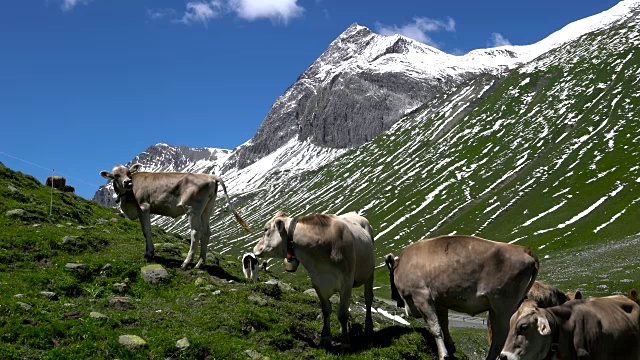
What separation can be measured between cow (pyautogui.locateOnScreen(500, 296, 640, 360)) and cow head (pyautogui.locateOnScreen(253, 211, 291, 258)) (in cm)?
664

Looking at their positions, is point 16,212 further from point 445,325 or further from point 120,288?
point 445,325

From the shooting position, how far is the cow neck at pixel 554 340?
948cm

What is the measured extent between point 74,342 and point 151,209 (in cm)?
882

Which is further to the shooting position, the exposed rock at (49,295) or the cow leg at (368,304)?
the cow leg at (368,304)

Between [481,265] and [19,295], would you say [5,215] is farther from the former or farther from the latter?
[481,265]

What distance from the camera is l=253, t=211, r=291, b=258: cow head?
47.4ft

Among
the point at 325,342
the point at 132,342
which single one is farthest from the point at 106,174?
the point at 325,342

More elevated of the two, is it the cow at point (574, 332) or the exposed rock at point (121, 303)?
the exposed rock at point (121, 303)

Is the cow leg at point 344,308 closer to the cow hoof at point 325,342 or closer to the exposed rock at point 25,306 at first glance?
the cow hoof at point 325,342

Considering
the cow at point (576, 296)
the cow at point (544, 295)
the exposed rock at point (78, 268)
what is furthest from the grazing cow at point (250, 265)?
the cow at point (576, 296)

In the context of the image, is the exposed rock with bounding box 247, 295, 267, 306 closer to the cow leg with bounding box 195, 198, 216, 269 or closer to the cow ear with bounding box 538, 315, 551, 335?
the cow leg with bounding box 195, 198, 216, 269

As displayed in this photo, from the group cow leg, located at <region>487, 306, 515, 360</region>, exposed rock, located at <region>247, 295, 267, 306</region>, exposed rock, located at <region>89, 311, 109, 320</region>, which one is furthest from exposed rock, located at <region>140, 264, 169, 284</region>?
cow leg, located at <region>487, 306, 515, 360</region>

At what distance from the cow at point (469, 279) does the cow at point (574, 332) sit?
2.30m

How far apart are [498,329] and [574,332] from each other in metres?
3.40
